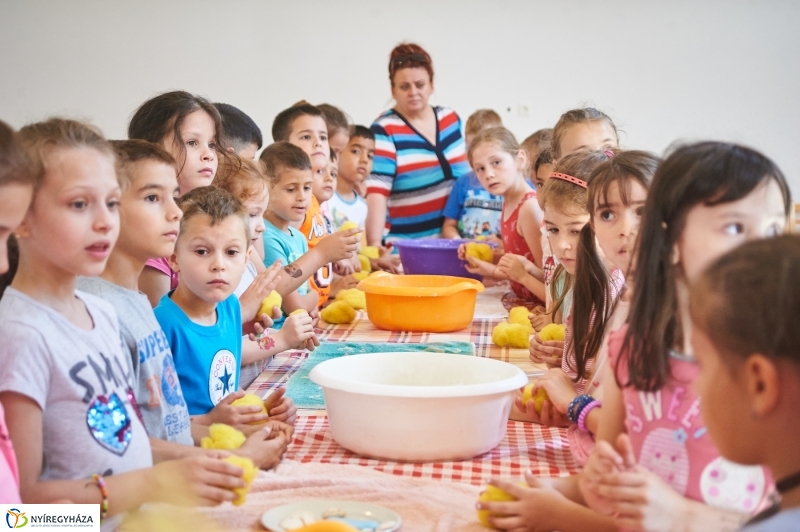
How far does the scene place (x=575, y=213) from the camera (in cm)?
212

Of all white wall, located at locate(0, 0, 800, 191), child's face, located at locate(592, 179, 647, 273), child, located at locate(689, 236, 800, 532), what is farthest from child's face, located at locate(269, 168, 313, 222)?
white wall, located at locate(0, 0, 800, 191)

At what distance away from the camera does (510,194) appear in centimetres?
357

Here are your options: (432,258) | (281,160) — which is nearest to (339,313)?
(281,160)

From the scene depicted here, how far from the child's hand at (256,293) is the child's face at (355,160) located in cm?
204

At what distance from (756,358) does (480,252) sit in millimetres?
2634

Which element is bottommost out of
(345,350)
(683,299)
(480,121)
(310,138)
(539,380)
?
(345,350)

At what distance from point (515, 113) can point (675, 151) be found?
16.8 feet

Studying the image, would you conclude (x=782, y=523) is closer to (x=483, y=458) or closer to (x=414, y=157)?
(x=483, y=458)

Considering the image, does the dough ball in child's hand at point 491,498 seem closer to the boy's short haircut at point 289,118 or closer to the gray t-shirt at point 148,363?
the gray t-shirt at point 148,363

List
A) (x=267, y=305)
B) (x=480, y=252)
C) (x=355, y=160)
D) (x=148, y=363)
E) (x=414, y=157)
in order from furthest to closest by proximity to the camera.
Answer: (x=414, y=157), (x=355, y=160), (x=480, y=252), (x=267, y=305), (x=148, y=363)

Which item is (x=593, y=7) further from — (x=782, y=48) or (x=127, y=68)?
(x=127, y=68)

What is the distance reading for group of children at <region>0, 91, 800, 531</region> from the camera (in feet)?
2.72

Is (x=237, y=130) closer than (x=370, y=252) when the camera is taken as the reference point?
Yes

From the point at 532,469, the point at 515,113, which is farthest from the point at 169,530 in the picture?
the point at 515,113
